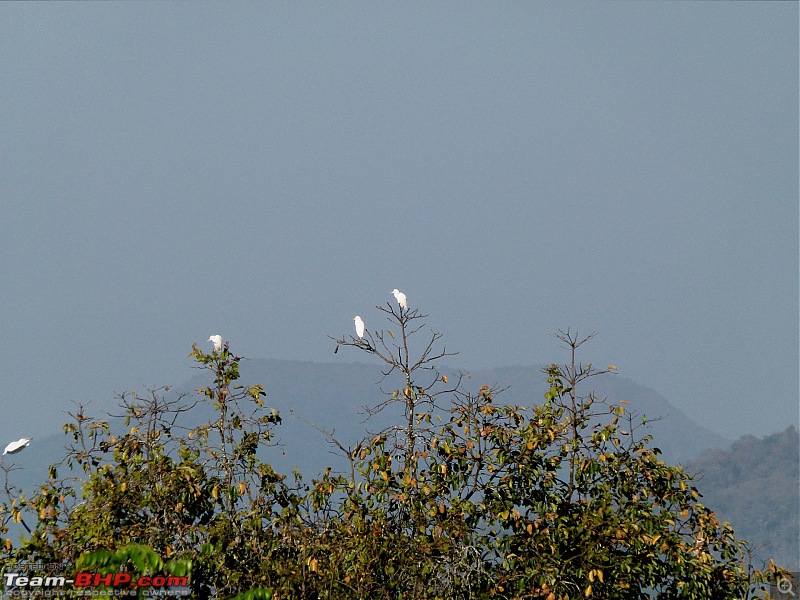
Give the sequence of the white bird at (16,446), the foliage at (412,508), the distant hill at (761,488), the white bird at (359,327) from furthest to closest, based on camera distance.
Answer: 1. the distant hill at (761,488)
2. the white bird at (359,327)
3. the white bird at (16,446)
4. the foliage at (412,508)

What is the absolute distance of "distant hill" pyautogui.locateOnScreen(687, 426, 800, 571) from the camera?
112 meters

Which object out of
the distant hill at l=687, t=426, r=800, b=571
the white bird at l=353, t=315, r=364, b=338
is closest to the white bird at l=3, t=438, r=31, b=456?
the white bird at l=353, t=315, r=364, b=338

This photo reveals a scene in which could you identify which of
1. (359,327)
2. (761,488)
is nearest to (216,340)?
(359,327)

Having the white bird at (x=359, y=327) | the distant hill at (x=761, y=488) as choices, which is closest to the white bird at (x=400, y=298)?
the white bird at (x=359, y=327)

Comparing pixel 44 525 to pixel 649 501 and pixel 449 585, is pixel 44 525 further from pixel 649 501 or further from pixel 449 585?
pixel 649 501

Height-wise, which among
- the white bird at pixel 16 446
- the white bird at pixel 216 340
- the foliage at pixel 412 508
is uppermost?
the white bird at pixel 216 340

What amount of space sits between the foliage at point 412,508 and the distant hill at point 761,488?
10811cm

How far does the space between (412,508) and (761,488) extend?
115m

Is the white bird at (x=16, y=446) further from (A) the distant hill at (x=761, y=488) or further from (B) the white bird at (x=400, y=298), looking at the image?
(A) the distant hill at (x=761, y=488)

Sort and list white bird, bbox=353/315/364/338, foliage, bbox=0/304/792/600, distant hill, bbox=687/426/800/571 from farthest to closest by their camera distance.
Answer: distant hill, bbox=687/426/800/571 < white bird, bbox=353/315/364/338 < foliage, bbox=0/304/792/600

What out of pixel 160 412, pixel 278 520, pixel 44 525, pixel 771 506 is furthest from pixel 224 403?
pixel 771 506

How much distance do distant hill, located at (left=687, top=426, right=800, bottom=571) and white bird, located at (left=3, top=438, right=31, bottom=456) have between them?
109338 millimetres

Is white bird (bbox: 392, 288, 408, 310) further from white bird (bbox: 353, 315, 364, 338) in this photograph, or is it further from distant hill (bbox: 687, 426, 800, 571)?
distant hill (bbox: 687, 426, 800, 571)

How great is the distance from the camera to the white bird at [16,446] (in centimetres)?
977
